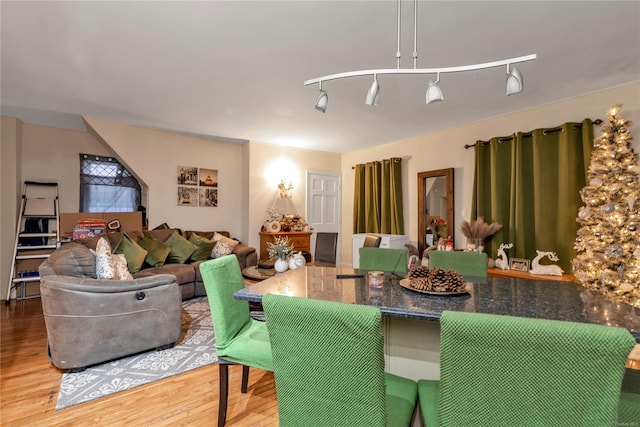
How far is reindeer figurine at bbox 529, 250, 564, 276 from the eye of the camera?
10.8ft

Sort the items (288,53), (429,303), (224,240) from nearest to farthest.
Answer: (429,303)
(288,53)
(224,240)

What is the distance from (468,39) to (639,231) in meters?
2.24

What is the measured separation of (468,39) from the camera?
2.29 meters

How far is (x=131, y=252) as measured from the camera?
376 cm

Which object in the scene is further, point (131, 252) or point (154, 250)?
point (154, 250)

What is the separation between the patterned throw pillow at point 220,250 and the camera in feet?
15.5

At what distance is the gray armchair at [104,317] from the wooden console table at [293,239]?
8.69 ft

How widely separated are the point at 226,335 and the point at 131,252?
9.17 ft

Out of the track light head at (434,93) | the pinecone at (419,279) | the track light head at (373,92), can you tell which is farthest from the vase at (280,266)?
the track light head at (434,93)

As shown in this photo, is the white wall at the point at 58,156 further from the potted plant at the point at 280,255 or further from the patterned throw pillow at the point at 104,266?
the potted plant at the point at 280,255

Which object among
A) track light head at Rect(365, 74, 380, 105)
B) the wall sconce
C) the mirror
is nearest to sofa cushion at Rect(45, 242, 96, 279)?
track light head at Rect(365, 74, 380, 105)

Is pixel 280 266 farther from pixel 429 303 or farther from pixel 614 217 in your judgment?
pixel 614 217

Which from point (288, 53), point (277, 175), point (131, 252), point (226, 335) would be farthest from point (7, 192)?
point (226, 335)

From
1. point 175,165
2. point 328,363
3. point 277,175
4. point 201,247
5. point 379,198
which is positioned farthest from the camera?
point 277,175
